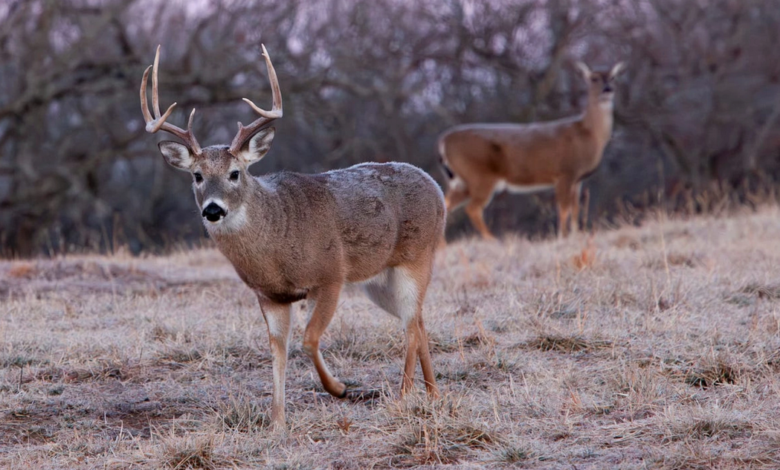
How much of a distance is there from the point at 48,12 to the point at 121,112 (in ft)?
20.7

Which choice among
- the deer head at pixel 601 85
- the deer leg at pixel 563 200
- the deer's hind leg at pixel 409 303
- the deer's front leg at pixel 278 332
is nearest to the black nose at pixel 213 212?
the deer's front leg at pixel 278 332

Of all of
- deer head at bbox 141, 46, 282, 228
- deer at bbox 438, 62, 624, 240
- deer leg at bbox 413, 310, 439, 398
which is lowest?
deer at bbox 438, 62, 624, 240

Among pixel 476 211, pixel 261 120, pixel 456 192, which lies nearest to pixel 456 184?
pixel 456 192

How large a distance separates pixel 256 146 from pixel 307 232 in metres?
0.57

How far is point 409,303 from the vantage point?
5.89 metres

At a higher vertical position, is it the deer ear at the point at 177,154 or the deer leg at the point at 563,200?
the deer ear at the point at 177,154

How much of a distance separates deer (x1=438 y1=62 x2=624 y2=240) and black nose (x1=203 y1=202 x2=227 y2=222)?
29.4 ft

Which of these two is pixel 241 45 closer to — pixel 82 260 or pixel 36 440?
pixel 82 260

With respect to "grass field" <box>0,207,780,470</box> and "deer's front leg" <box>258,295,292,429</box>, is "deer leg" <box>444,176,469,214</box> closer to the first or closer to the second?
"grass field" <box>0,207,780,470</box>

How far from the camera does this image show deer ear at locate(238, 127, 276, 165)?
5500mm

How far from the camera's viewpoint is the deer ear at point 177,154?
5.38 m

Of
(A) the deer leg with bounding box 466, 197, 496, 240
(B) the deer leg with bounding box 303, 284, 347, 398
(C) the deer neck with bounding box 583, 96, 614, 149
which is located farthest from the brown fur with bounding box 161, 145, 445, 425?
(C) the deer neck with bounding box 583, 96, 614, 149

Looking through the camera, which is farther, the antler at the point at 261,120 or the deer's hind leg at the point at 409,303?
the deer's hind leg at the point at 409,303

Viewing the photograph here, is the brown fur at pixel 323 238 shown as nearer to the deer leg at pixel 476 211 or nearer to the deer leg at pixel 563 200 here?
the deer leg at pixel 476 211
